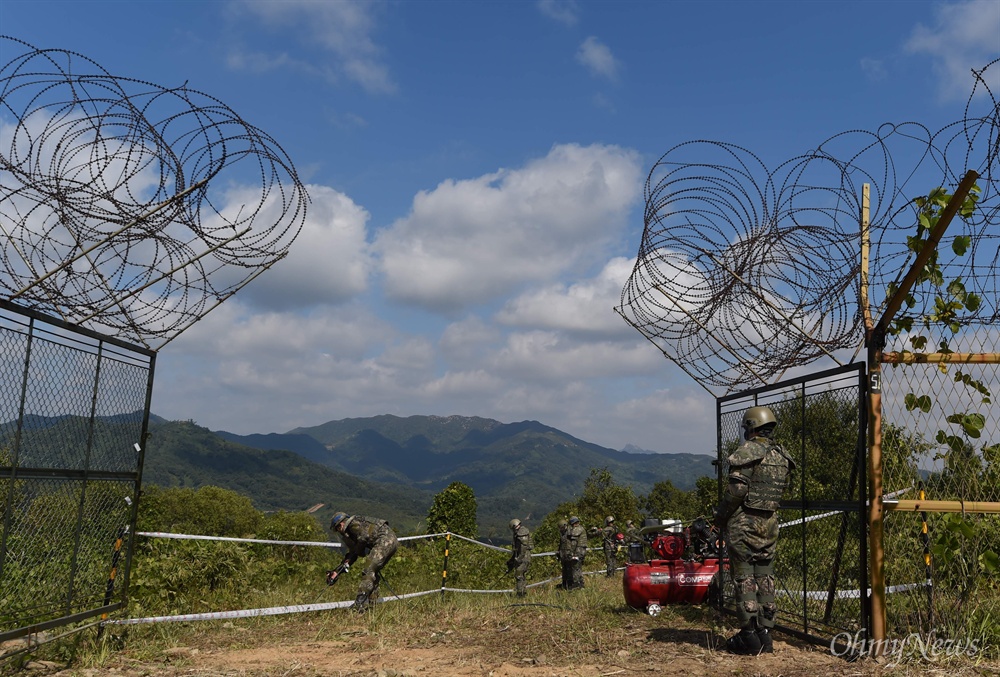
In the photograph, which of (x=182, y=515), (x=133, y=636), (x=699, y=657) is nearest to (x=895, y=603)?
(x=699, y=657)

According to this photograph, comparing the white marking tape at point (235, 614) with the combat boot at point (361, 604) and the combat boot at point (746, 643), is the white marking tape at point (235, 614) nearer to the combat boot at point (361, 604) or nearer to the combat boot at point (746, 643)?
the combat boot at point (361, 604)

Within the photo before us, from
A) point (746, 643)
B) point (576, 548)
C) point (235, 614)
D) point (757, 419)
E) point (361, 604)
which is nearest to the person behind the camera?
point (746, 643)

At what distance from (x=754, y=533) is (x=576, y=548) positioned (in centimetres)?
885

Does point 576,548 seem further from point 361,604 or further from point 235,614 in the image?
point 235,614

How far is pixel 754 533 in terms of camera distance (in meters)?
6.91

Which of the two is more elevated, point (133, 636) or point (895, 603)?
point (895, 603)

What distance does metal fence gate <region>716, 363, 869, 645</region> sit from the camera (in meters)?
6.77

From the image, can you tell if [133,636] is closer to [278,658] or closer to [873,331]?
[278,658]

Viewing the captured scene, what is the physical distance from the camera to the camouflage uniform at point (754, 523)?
684cm

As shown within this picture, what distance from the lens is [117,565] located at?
26.1 ft

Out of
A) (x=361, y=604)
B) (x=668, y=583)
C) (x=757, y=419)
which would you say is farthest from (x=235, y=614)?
(x=757, y=419)

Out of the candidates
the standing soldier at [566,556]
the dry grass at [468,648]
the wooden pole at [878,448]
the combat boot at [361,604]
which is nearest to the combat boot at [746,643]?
the dry grass at [468,648]

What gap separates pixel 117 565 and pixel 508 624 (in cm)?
420

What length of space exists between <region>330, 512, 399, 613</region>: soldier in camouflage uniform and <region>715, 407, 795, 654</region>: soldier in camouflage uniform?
526 cm
